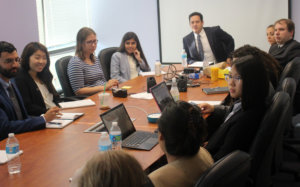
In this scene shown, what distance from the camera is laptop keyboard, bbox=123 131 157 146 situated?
2271 millimetres

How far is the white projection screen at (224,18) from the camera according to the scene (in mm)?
5941

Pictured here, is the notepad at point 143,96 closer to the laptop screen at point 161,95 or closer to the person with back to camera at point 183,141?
the laptop screen at point 161,95

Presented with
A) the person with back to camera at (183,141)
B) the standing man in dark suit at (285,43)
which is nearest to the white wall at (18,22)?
the standing man in dark suit at (285,43)

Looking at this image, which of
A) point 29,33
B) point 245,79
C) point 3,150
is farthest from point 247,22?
point 3,150

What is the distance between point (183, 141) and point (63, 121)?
55.4 inches

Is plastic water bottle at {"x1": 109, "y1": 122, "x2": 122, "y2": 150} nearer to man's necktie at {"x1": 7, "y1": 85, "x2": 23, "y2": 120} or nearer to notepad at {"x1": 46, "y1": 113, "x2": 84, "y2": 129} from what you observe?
notepad at {"x1": 46, "y1": 113, "x2": 84, "y2": 129}

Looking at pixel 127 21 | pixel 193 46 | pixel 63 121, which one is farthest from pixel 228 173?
pixel 127 21

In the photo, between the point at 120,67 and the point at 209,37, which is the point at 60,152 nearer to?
the point at 120,67

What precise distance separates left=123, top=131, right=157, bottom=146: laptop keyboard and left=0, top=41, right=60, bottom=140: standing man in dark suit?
26.0 inches

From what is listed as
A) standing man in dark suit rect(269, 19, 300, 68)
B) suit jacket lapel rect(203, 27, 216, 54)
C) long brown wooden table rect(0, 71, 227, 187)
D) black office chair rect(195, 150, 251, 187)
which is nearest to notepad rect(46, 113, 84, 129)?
long brown wooden table rect(0, 71, 227, 187)

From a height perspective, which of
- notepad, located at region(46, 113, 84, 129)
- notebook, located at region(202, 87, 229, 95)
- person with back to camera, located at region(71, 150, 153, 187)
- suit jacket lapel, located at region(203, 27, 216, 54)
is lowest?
notepad, located at region(46, 113, 84, 129)

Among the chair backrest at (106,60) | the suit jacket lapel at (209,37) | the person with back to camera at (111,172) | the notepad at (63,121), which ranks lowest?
the notepad at (63,121)

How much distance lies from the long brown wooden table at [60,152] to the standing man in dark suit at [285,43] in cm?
192

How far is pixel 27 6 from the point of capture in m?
4.61
